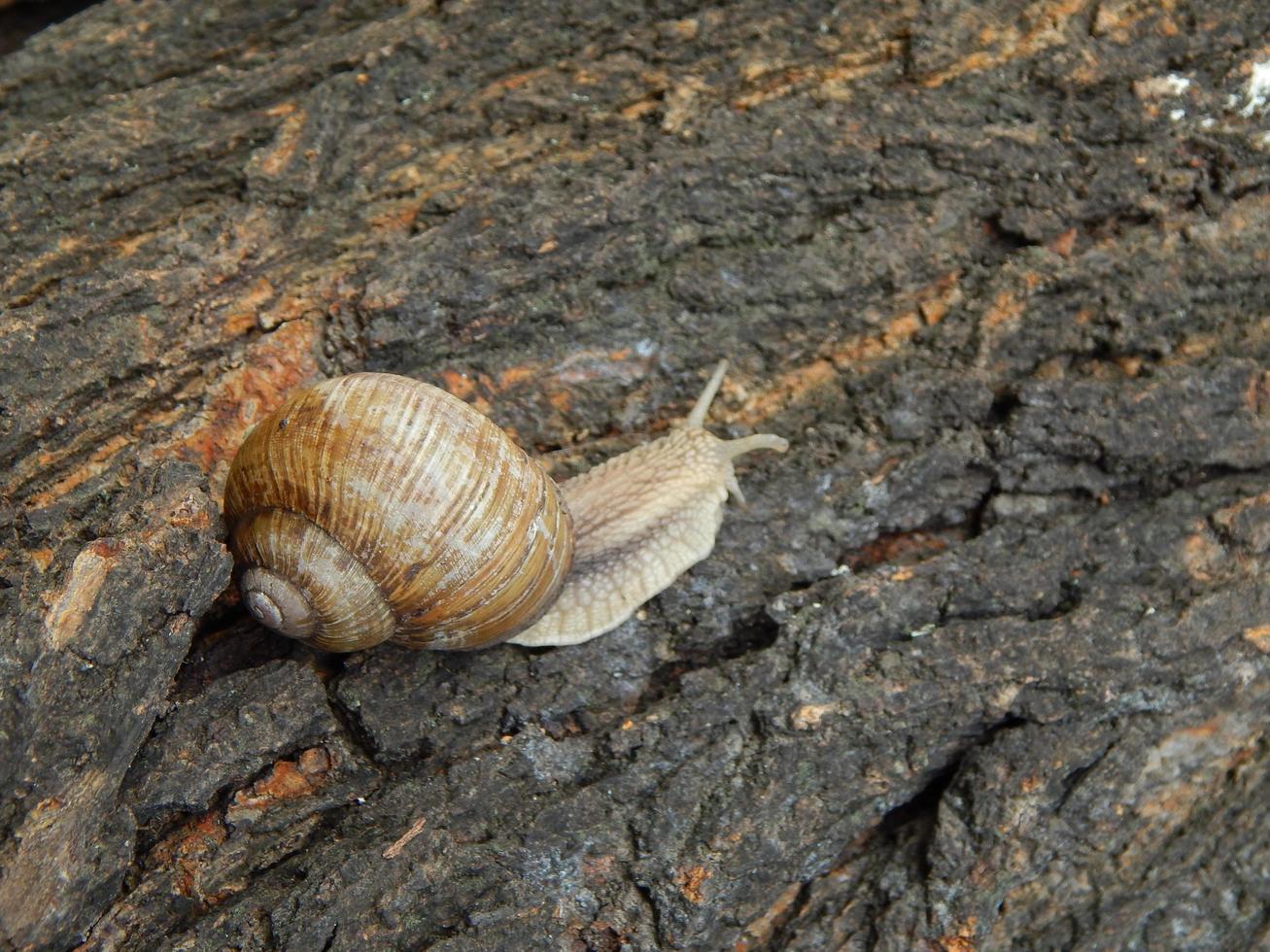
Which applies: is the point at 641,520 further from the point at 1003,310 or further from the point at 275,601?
the point at 1003,310

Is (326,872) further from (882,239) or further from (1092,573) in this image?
(882,239)

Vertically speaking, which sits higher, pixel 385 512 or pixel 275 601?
pixel 385 512

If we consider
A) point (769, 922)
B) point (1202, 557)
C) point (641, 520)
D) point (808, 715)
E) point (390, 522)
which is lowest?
point (769, 922)

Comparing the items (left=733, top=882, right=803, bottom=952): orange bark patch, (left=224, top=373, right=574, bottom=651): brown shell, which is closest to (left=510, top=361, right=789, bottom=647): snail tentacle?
(left=224, top=373, right=574, bottom=651): brown shell

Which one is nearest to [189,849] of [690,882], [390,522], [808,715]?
[390,522]

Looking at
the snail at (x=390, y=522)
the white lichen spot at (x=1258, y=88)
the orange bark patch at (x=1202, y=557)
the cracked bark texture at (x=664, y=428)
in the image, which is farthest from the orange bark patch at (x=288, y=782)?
the white lichen spot at (x=1258, y=88)

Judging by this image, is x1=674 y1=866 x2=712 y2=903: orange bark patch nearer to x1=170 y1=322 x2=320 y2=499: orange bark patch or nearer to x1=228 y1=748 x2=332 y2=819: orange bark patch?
x1=228 y1=748 x2=332 y2=819: orange bark patch

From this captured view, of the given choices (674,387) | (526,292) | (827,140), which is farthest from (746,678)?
(827,140)
